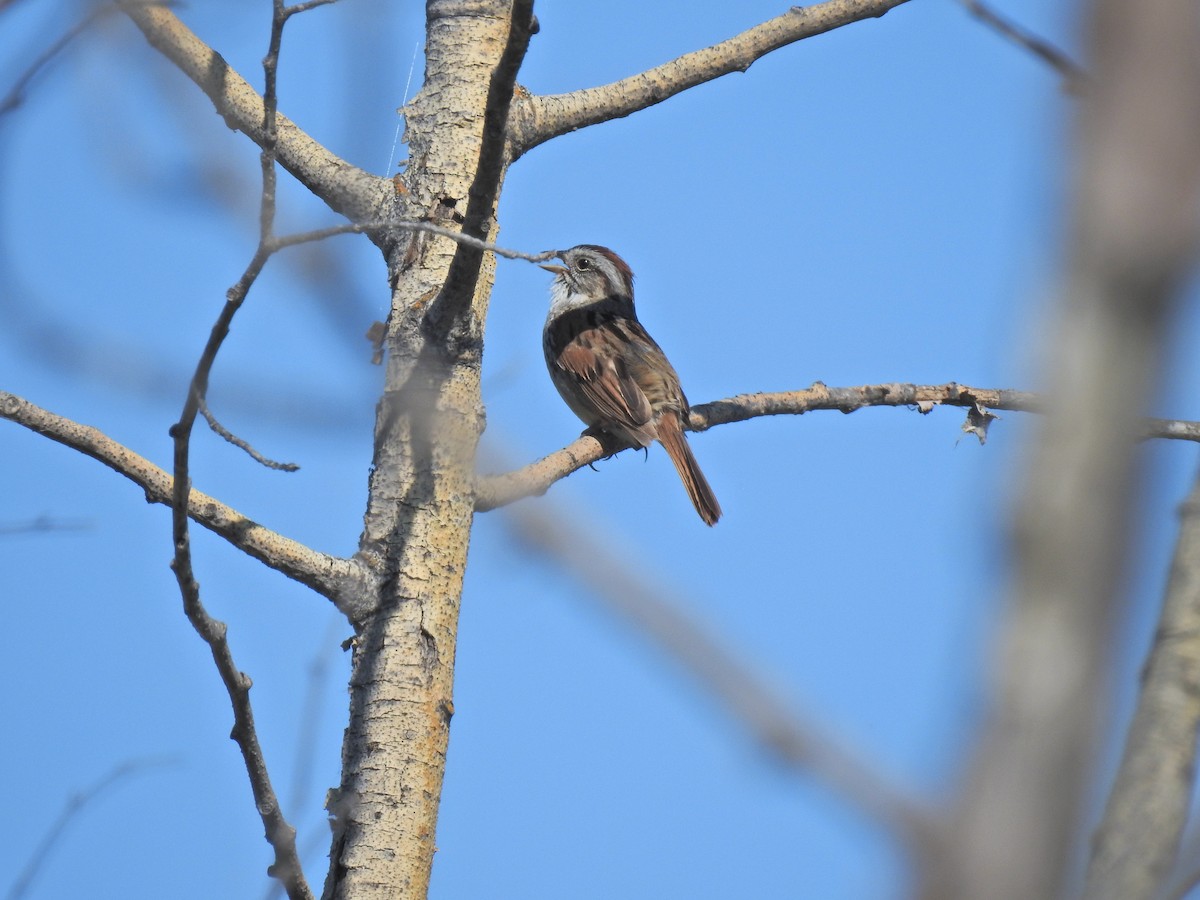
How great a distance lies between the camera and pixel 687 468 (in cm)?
703

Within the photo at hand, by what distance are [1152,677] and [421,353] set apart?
107 inches

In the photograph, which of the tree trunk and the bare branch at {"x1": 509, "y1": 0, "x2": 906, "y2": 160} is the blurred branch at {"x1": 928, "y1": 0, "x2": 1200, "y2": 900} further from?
the bare branch at {"x1": 509, "y1": 0, "x2": 906, "y2": 160}

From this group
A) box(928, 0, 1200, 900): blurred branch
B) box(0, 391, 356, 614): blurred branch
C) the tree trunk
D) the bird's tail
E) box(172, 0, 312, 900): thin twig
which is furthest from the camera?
the bird's tail

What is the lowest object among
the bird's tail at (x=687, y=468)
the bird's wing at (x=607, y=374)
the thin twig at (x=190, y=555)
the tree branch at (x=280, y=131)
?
the thin twig at (x=190, y=555)

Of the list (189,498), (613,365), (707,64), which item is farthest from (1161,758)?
(613,365)

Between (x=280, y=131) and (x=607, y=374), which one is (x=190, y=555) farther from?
(x=607, y=374)

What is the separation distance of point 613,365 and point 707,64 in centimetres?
314

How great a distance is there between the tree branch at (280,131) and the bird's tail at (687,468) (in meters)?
3.12

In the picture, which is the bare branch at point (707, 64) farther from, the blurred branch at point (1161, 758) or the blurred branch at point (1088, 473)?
the blurred branch at point (1088, 473)

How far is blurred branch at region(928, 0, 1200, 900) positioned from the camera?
816 millimetres

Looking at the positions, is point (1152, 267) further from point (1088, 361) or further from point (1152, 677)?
point (1152, 677)

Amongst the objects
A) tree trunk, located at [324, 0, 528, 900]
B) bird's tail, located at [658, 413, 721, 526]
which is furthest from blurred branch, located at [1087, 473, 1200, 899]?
bird's tail, located at [658, 413, 721, 526]

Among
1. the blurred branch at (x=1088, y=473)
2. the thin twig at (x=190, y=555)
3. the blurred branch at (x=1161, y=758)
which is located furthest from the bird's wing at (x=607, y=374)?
the blurred branch at (x=1088, y=473)

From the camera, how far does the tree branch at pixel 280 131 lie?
397cm
